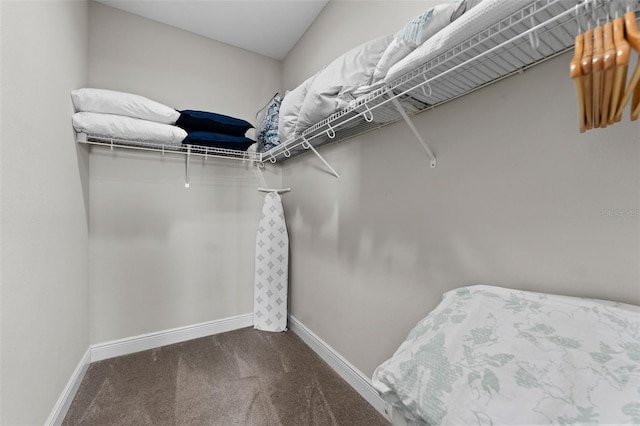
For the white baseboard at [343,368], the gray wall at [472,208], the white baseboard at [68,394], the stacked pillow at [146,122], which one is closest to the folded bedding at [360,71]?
the gray wall at [472,208]

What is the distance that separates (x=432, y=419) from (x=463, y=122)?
100 centimetres

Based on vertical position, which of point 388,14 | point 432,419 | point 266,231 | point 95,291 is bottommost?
point 95,291

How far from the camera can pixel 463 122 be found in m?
1.05

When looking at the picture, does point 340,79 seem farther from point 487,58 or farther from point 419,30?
point 487,58

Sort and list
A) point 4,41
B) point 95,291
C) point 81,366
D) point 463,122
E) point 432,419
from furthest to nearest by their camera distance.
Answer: point 95,291 → point 81,366 → point 463,122 → point 4,41 → point 432,419

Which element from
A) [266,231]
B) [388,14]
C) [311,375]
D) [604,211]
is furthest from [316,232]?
[604,211]

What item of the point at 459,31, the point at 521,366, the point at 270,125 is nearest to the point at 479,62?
the point at 459,31

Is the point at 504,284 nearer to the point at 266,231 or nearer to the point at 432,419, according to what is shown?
the point at 432,419

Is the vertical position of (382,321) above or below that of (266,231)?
below

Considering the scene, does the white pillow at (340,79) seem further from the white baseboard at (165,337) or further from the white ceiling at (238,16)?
the white baseboard at (165,337)

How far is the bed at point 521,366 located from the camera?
491 millimetres

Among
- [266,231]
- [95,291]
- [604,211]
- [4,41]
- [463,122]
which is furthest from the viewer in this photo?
[266,231]

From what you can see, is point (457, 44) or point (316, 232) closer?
point (457, 44)

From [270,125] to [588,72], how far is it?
6.18 feet
